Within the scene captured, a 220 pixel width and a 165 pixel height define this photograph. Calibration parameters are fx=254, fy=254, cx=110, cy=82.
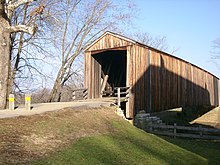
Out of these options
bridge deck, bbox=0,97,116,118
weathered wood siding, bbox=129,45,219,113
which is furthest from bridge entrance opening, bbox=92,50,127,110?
bridge deck, bbox=0,97,116,118

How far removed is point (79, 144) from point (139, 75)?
26.9 feet

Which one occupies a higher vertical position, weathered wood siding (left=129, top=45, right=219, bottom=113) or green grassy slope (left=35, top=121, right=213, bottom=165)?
weathered wood siding (left=129, top=45, right=219, bottom=113)

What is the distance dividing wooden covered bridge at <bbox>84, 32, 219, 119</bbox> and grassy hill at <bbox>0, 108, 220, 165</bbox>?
4.50 m

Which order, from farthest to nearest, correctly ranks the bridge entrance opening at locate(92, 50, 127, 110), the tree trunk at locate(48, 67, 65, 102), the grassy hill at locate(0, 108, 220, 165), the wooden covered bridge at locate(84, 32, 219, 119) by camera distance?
the tree trunk at locate(48, 67, 65, 102), the bridge entrance opening at locate(92, 50, 127, 110), the wooden covered bridge at locate(84, 32, 219, 119), the grassy hill at locate(0, 108, 220, 165)

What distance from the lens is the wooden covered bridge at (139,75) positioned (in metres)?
14.1

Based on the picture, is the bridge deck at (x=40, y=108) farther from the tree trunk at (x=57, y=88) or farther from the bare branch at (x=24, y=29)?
the tree trunk at (x=57, y=88)

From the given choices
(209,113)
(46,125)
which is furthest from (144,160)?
(209,113)

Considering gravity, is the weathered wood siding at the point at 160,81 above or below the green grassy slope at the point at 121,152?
above

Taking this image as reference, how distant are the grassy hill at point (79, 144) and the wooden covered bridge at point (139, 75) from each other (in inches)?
177

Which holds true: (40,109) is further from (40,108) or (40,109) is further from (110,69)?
(110,69)

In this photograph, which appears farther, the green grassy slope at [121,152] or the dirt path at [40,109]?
the dirt path at [40,109]

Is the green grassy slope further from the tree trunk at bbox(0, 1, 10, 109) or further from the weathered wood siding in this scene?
the tree trunk at bbox(0, 1, 10, 109)

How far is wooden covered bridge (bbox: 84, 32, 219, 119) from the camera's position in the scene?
14133mm

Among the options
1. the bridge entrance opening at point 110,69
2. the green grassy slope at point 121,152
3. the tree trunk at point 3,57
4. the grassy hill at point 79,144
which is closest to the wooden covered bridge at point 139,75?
the bridge entrance opening at point 110,69
